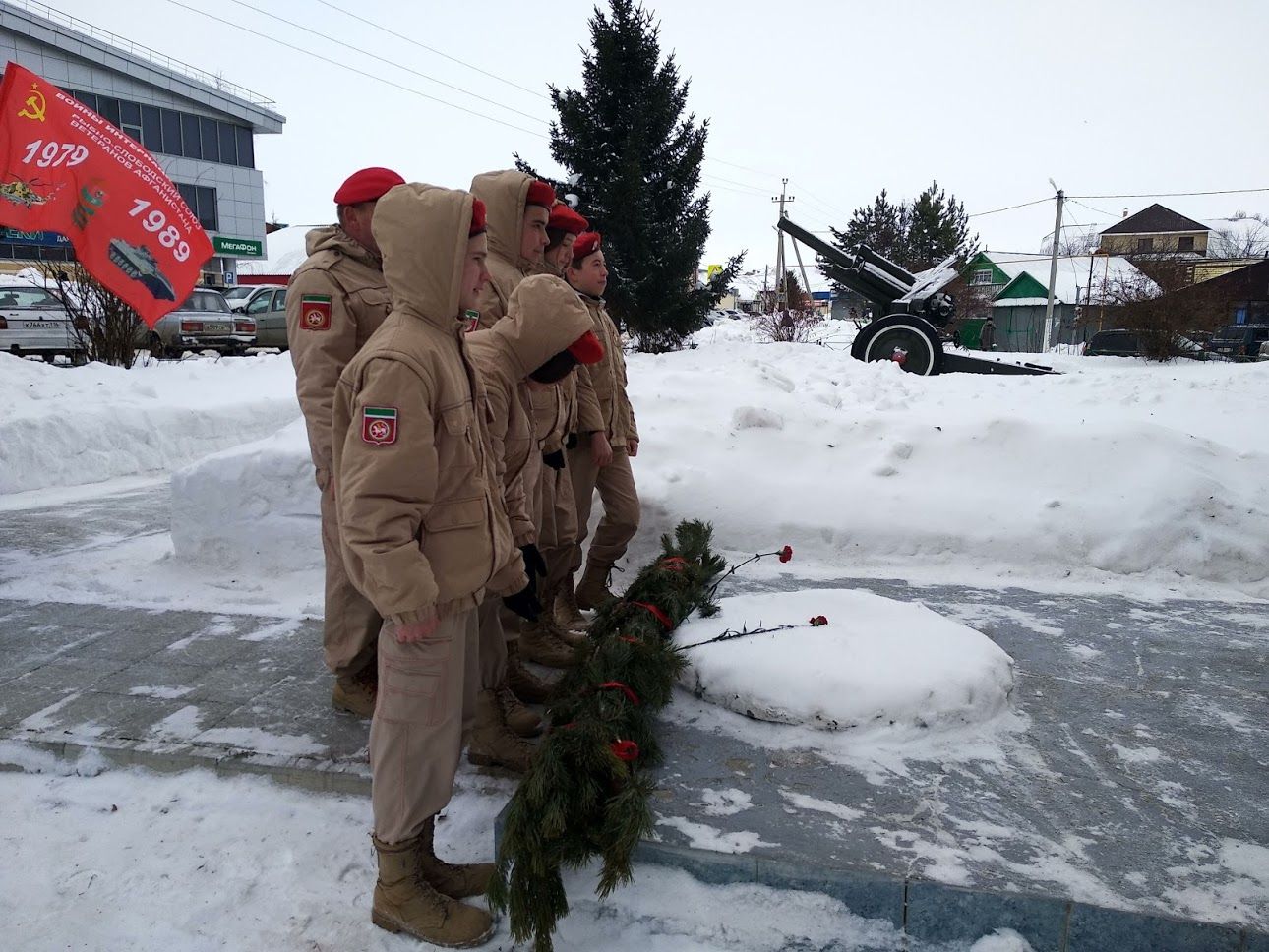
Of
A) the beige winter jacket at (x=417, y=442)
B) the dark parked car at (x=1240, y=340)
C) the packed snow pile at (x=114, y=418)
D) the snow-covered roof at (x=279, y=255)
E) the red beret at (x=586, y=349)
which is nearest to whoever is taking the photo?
the beige winter jacket at (x=417, y=442)

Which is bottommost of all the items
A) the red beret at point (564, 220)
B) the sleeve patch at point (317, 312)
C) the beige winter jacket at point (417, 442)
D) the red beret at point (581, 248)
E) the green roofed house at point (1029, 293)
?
the beige winter jacket at point (417, 442)

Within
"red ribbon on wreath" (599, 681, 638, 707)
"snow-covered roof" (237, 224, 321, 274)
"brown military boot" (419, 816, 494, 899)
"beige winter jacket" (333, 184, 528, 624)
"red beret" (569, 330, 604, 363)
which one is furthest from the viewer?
"snow-covered roof" (237, 224, 321, 274)

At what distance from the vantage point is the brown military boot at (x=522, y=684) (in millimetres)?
3432

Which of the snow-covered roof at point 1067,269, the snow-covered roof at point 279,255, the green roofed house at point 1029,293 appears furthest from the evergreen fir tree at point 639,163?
the snow-covered roof at point 279,255

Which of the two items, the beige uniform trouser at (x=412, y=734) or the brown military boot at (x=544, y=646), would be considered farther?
the brown military boot at (x=544, y=646)

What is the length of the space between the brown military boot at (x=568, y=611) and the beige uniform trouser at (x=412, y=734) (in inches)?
73.7

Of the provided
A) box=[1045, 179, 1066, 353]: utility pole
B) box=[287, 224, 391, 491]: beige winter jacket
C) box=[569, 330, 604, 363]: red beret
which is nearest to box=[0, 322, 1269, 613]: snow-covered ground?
box=[287, 224, 391, 491]: beige winter jacket

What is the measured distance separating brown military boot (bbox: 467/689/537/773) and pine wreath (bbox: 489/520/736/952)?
0.65 feet

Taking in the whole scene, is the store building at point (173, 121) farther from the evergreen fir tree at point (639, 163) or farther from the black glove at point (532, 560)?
the black glove at point (532, 560)

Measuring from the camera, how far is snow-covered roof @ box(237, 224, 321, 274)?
156ft

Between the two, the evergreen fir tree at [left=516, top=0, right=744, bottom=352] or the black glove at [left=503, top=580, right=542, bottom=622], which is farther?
the evergreen fir tree at [left=516, top=0, right=744, bottom=352]

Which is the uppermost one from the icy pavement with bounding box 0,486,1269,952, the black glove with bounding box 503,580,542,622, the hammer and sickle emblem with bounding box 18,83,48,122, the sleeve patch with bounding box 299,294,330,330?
the hammer and sickle emblem with bounding box 18,83,48,122

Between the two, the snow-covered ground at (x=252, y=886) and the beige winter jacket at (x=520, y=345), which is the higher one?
the beige winter jacket at (x=520, y=345)

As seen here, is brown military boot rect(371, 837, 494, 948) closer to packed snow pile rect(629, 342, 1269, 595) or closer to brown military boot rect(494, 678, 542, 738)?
brown military boot rect(494, 678, 542, 738)
